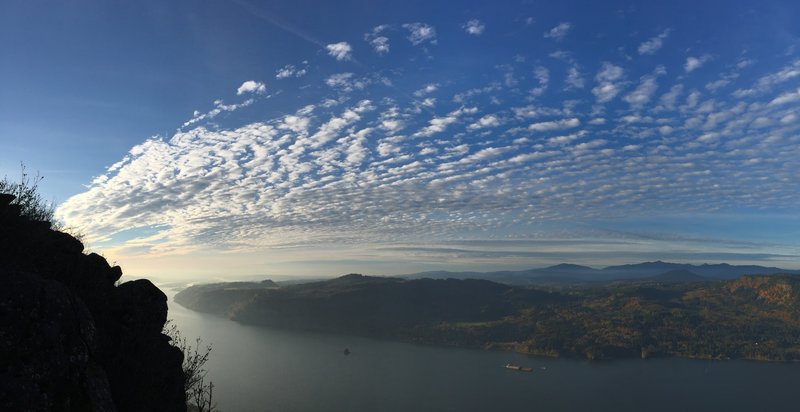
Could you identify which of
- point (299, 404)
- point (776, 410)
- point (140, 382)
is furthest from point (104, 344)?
point (776, 410)

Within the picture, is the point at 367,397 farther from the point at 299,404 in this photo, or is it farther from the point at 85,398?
the point at 85,398

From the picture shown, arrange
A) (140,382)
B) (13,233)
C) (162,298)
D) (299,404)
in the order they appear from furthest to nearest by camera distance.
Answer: (299,404)
(162,298)
(140,382)
(13,233)

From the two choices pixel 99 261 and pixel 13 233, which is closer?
pixel 13 233

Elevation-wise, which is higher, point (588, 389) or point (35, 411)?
point (35, 411)

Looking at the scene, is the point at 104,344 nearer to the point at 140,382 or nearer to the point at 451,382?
the point at 140,382

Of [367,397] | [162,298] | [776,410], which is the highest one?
[162,298]

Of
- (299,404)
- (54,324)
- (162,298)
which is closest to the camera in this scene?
(54,324)
